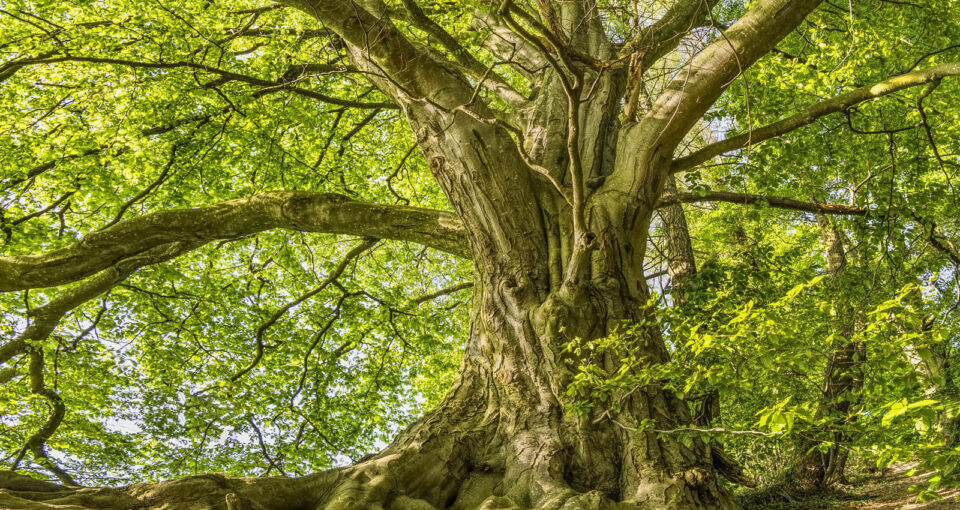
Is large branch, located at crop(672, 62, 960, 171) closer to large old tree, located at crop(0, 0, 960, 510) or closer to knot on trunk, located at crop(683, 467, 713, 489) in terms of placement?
large old tree, located at crop(0, 0, 960, 510)

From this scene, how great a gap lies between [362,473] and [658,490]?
1822mm

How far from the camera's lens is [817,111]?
4.46 metres

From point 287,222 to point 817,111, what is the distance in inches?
177

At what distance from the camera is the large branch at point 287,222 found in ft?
16.4

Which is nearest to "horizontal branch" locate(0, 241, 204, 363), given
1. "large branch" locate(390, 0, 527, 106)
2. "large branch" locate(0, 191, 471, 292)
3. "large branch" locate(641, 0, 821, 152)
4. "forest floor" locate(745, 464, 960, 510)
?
"large branch" locate(0, 191, 471, 292)

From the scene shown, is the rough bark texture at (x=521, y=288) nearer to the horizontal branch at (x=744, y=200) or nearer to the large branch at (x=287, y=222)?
the large branch at (x=287, y=222)

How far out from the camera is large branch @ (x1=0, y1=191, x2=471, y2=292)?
4.99 m

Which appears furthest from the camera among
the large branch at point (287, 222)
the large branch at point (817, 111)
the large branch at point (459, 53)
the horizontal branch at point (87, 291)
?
the horizontal branch at point (87, 291)

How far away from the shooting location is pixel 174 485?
3.19 m

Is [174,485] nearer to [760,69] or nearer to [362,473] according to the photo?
[362,473]

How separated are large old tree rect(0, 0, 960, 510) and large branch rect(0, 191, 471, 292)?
0.07 feet

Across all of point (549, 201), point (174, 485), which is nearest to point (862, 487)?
point (549, 201)

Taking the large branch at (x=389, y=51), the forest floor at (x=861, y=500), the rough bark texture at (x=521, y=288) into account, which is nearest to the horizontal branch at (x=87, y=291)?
the rough bark texture at (x=521, y=288)

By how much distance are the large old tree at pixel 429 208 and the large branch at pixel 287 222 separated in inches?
0.8
